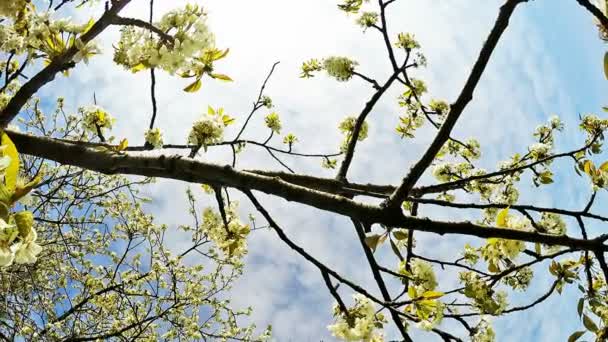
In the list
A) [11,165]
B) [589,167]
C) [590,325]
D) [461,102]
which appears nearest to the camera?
[11,165]

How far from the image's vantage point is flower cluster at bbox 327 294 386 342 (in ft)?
6.08

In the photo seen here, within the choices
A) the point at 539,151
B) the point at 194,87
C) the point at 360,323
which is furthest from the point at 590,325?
the point at 539,151

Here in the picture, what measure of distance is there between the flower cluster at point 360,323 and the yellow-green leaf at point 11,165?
1.23 meters

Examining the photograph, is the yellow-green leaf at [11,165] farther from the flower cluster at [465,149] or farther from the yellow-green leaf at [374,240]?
the flower cluster at [465,149]

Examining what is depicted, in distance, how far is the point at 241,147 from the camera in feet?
14.6

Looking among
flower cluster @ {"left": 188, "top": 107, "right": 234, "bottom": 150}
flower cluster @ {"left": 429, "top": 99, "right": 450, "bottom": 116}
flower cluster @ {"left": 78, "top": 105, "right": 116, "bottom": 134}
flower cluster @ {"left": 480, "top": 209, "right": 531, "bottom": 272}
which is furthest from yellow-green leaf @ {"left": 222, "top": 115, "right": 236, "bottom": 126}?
flower cluster @ {"left": 429, "top": 99, "right": 450, "bottom": 116}

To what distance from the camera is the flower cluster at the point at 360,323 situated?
1.85m

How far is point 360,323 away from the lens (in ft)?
6.11

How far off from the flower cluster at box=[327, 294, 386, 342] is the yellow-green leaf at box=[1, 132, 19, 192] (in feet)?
4.05

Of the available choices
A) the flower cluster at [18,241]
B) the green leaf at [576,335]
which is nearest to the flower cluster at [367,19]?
the green leaf at [576,335]

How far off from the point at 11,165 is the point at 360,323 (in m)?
1.29

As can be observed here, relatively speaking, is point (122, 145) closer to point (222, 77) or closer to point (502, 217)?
point (222, 77)

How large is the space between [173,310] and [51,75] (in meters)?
5.35

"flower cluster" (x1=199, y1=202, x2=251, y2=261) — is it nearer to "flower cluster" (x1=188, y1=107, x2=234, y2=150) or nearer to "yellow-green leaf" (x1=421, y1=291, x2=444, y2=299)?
"flower cluster" (x1=188, y1=107, x2=234, y2=150)
